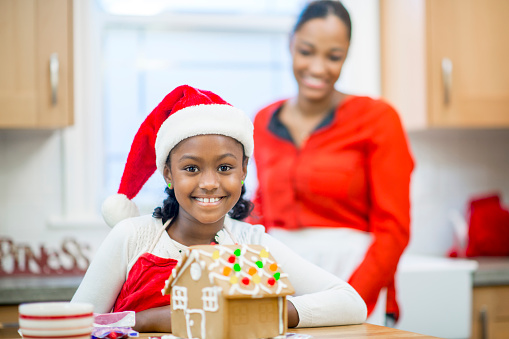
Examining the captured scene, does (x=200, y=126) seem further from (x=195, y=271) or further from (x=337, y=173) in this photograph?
(x=337, y=173)

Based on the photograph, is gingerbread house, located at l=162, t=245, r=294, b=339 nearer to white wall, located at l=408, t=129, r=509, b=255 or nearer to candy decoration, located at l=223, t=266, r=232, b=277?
candy decoration, located at l=223, t=266, r=232, b=277

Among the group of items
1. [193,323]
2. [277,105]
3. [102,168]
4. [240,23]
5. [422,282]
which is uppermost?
[240,23]

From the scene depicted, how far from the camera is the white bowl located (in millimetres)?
827

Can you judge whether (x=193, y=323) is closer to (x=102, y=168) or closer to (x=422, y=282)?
(x=422, y=282)

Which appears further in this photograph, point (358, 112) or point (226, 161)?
point (358, 112)

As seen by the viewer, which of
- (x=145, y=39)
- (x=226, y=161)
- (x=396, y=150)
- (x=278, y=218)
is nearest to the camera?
(x=226, y=161)

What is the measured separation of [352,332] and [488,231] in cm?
195

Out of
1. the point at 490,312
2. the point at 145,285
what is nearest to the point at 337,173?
the point at 145,285

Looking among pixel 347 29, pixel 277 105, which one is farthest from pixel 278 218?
pixel 347 29

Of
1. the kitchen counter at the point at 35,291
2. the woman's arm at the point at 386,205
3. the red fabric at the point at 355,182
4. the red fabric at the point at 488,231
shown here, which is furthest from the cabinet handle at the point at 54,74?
the red fabric at the point at 488,231

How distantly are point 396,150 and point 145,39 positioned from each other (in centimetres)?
141

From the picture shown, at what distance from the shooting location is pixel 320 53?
1966mm

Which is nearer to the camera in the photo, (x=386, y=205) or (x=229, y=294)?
(x=229, y=294)

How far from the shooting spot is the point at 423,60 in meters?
2.72
